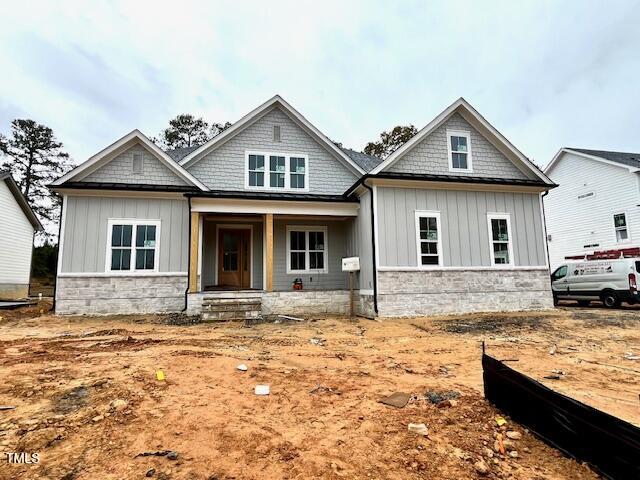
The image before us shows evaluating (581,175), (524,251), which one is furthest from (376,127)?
(524,251)

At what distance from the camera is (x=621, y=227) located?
17.5m

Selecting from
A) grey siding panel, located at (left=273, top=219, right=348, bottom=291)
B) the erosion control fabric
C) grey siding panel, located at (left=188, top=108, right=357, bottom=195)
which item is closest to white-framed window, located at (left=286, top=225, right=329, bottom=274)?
grey siding panel, located at (left=273, top=219, right=348, bottom=291)

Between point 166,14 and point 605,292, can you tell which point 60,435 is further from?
point 605,292

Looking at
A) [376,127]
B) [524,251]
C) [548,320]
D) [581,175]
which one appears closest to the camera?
[548,320]

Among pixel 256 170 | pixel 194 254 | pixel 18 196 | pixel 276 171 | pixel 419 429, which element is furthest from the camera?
pixel 18 196

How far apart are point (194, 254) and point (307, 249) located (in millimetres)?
4531

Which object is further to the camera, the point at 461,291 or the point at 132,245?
the point at 132,245

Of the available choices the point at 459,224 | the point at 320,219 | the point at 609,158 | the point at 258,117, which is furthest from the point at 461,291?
the point at 609,158

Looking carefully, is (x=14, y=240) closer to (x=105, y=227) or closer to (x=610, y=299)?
(x=105, y=227)

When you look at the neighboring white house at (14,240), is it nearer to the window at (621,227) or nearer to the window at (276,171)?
the window at (276,171)

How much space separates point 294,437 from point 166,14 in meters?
12.5

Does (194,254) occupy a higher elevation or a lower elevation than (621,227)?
lower

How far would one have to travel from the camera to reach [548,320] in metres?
9.39

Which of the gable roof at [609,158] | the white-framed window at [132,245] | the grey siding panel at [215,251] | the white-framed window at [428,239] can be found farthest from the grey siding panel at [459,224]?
the gable roof at [609,158]
